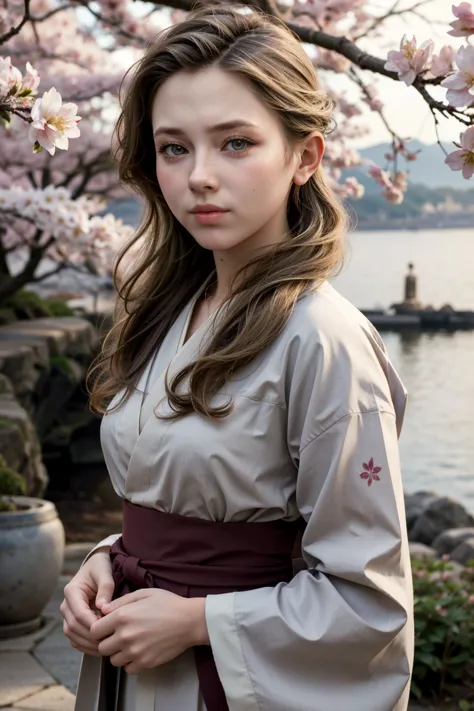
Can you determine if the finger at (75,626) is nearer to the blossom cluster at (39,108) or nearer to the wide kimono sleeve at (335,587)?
the wide kimono sleeve at (335,587)

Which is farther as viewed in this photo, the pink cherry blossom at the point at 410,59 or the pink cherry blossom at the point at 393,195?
the pink cherry blossom at the point at 393,195

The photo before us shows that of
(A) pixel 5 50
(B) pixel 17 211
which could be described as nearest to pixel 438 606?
(B) pixel 17 211

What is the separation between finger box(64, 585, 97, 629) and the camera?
162 cm

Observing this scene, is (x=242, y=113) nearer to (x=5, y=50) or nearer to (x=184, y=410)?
(x=184, y=410)

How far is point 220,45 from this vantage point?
162cm

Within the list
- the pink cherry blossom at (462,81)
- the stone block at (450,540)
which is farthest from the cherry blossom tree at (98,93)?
the stone block at (450,540)

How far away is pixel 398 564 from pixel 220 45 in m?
0.84

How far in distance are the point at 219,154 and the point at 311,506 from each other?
549 mm

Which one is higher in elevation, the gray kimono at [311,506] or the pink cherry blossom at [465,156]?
the pink cherry blossom at [465,156]

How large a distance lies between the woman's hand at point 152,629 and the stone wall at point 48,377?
6.43m

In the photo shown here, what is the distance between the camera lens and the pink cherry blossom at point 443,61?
81.9 inches

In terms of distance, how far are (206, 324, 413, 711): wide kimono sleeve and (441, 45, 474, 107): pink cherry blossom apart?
0.51 meters

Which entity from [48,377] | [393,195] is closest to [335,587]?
[393,195]

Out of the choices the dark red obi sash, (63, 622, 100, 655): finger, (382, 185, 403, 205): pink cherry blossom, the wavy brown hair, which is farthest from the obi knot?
(382, 185, 403, 205): pink cherry blossom
